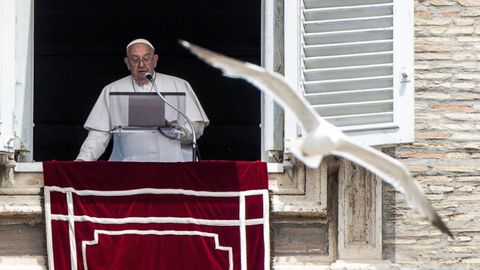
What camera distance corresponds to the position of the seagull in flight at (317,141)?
29.5ft

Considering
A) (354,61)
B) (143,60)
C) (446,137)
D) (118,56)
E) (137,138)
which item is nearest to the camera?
(354,61)

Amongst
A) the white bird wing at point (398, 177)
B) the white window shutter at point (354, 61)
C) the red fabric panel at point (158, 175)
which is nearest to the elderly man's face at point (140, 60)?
the red fabric panel at point (158, 175)

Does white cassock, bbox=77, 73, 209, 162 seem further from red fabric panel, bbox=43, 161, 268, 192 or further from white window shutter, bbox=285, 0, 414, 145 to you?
white window shutter, bbox=285, 0, 414, 145

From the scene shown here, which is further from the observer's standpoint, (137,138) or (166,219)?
(137,138)

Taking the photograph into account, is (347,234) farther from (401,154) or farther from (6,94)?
(6,94)

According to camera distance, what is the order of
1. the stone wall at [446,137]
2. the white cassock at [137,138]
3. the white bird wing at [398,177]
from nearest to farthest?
1. the white bird wing at [398,177]
2. the stone wall at [446,137]
3. the white cassock at [137,138]

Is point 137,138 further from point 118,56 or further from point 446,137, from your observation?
point 118,56

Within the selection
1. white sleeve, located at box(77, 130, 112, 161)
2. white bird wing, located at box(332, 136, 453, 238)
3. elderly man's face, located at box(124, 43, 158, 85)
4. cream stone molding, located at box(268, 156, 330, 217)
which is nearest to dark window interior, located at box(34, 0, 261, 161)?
elderly man's face, located at box(124, 43, 158, 85)

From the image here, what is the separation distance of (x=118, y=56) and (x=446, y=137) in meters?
4.01

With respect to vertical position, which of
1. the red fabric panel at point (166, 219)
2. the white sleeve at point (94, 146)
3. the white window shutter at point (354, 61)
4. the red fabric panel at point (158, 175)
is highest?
the white window shutter at point (354, 61)

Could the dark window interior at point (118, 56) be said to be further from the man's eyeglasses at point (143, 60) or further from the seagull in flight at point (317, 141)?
the seagull in flight at point (317, 141)

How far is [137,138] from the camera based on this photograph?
1100 cm

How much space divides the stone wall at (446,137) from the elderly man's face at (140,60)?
152 cm

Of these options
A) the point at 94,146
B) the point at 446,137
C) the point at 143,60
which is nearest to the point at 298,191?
the point at 446,137
